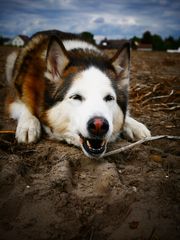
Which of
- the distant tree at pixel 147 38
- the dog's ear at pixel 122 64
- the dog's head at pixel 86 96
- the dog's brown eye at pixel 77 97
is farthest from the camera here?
the distant tree at pixel 147 38

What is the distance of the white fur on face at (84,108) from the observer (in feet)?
9.81

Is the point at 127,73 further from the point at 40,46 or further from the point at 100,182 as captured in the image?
the point at 100,182

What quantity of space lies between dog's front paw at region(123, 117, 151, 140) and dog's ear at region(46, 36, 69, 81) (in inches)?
48.1

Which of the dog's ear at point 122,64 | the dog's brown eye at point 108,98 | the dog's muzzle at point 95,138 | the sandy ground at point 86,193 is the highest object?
the dog's ear at point 122,64

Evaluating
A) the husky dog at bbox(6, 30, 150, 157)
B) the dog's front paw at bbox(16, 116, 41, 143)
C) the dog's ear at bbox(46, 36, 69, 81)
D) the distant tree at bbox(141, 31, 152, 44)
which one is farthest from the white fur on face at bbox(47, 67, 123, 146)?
the distant tree at bbox(141, 31, 152, 44)

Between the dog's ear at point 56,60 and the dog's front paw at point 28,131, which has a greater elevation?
the dog's ear at point 56,60

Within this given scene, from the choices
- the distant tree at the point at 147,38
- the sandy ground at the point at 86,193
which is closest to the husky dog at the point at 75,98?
the sandy ground at the point at 86,193

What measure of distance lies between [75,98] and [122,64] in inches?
39.4

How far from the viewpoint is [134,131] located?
3902 millimetres

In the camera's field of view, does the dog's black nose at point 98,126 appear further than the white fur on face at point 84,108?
No

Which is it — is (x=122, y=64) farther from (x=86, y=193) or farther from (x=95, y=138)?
(x=86, y=193)

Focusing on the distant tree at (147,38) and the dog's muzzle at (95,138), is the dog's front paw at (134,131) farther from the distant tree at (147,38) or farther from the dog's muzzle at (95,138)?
the distant tree at (147,38)

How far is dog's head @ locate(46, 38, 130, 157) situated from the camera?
9.71 feet

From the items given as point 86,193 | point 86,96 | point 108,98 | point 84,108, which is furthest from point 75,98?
point 86,193
